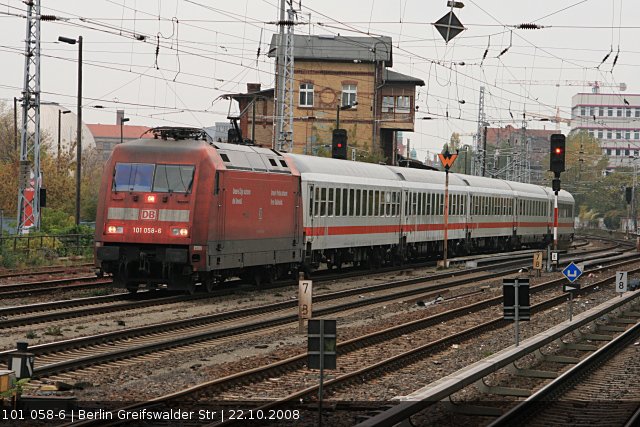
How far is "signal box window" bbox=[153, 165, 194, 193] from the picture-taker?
24047 mm

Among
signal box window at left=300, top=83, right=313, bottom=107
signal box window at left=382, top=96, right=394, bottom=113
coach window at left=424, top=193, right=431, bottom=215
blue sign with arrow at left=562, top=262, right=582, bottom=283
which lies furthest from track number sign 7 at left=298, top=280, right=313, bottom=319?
signal box window at left=382, top=96, right=394, bottom=113

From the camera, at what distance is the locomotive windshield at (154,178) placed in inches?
947

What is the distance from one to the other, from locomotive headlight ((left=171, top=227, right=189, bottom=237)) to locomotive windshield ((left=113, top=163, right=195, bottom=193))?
2.70 ft

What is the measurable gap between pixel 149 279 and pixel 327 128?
50527mm

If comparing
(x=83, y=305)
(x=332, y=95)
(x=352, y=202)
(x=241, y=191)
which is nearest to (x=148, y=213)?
(x=83, y=305)

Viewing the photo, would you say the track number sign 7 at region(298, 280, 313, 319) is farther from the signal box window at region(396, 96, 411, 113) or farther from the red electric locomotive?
the signal box window at region(396, 96, 411, 113)

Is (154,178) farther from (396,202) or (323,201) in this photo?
(396,202)

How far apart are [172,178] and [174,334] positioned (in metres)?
5.70

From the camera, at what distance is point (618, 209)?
130 metres

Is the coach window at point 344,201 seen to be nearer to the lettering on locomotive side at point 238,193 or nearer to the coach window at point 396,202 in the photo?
the coach window at point 396,202

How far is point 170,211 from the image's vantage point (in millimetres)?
23969

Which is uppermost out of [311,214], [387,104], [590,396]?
[387,104]

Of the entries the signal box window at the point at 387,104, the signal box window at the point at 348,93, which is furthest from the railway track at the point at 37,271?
the signal box window at the point at 387,104

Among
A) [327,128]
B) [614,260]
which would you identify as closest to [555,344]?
[614,260]
